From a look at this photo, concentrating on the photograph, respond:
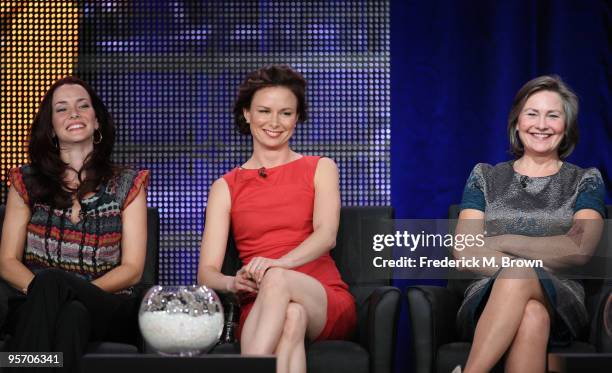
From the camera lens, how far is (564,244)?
3.73 meters

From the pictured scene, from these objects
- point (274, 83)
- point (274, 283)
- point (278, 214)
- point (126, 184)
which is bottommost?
point (274, 283)

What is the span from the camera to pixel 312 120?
15.4 ft

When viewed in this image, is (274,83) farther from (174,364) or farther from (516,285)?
(174,364)

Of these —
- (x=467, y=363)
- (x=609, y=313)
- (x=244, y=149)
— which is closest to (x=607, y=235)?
(x=609, y=313)

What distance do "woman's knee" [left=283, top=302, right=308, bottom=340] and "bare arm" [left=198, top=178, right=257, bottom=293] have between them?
0.36 m

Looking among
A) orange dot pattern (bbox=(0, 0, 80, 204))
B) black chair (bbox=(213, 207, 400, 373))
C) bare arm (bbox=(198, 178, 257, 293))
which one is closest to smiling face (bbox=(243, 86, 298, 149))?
bare arm (bbox=(198, 178, 257, 293))

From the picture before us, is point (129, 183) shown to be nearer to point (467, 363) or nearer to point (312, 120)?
point (312, 120)

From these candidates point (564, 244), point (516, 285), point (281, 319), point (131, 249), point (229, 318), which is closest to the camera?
point (281, 319)

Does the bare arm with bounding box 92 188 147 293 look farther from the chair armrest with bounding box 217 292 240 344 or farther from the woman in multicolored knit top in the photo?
the chair armrest with bounding box 217 292 240 344

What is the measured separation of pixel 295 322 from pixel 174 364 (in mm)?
649

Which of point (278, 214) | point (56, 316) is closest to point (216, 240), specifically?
point (278, 214)

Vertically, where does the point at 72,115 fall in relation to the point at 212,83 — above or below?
below

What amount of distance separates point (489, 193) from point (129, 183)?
54.8 inches

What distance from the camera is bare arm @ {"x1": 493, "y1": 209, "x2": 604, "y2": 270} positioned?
12.2ft
